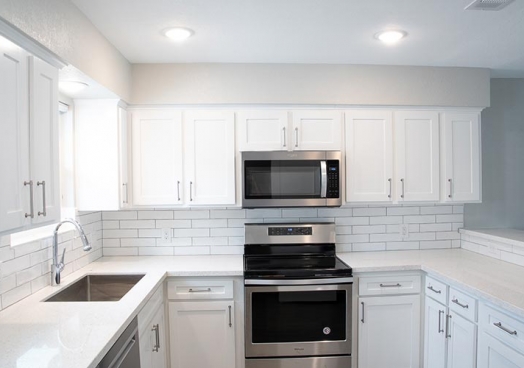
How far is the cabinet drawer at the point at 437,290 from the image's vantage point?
219cm

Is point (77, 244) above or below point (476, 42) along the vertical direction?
below

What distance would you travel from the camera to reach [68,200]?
A: 232 centimetres

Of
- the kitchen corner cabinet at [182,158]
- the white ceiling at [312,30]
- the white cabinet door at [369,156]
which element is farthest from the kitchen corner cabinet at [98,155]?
the white cabinet door at [369,156]

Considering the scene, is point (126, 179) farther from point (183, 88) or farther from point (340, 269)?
point (340, 269)

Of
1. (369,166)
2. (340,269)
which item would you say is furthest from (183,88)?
(340,269)

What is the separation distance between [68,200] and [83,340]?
1303mm

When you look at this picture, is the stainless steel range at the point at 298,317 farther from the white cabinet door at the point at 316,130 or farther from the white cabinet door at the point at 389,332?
the white cabinet door at the point at 316,130

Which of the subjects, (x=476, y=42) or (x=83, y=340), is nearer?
(x=83, y=340)

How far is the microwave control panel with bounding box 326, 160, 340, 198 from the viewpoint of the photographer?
2471mm

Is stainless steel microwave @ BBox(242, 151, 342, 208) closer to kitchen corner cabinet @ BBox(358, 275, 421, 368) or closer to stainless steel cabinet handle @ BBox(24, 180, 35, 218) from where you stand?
kitchen corner cabinet @ BBox(358, 275, 421, 368)

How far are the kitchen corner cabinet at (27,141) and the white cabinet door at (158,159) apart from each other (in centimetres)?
100

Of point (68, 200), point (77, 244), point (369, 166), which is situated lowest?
point (77, 244)

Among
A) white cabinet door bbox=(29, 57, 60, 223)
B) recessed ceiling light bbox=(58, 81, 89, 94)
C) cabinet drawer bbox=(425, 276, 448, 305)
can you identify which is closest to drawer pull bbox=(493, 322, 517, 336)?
cabinet drawer bbox=(425, 276, 448, 305)

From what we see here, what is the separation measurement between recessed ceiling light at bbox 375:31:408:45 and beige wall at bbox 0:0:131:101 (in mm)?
1656
